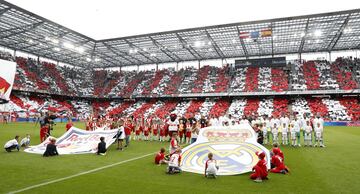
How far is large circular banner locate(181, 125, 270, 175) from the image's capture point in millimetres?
8836

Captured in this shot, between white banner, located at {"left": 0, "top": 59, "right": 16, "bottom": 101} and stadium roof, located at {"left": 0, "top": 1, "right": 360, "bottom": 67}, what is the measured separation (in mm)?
7929

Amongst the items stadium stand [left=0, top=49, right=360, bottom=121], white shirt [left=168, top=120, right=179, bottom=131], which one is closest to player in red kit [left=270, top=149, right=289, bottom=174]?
white shirt [left=168, top=120, right=179, bottom=131]

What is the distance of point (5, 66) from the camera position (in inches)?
942

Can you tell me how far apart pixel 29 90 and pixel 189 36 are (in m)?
30.0

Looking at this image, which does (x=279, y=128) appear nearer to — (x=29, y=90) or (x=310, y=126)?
(x=310, y=126)

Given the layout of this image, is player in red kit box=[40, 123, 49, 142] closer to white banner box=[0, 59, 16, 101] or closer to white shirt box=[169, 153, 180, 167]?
white shirt box=[169, 153, 180, 167]

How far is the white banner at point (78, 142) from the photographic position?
1264cm

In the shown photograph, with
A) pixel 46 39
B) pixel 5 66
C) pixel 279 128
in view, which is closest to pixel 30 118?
pixel 46 39

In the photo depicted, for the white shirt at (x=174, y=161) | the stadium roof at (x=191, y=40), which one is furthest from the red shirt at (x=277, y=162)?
the stadium roof at (x=191, y=40)

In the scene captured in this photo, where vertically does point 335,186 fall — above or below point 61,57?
below

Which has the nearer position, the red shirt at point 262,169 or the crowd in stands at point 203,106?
the red shirt at point 262,169

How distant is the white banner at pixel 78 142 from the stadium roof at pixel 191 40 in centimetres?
2198

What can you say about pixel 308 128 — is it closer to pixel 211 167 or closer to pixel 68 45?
pixel 211 167

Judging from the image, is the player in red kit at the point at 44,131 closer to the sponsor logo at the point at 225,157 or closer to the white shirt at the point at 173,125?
the white shirt at the point at 173,125
